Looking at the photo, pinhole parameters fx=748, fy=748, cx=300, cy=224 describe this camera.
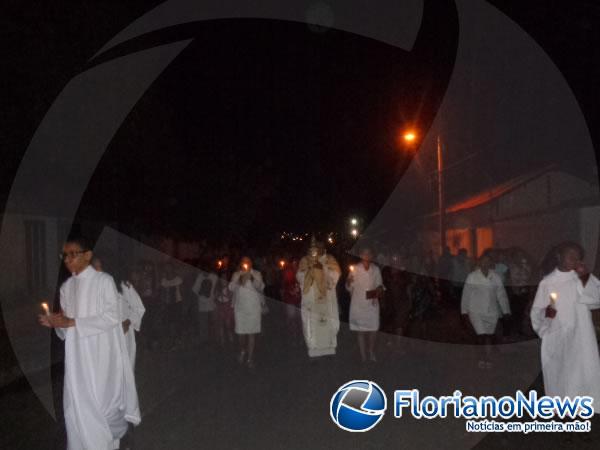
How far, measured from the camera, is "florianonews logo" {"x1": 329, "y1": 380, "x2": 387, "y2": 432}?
7.65m

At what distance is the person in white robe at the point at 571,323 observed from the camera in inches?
270

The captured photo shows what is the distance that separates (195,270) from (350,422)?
326 inches

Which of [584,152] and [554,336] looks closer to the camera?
[554,336]

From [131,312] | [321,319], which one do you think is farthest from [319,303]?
[131,312]

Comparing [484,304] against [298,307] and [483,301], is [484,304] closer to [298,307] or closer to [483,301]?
[483,301]

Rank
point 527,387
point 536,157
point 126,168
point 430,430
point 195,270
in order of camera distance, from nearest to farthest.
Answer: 1. point 430,430
2. point 527,387
3. point 126,168
4. point 195,270
5. point 536,157

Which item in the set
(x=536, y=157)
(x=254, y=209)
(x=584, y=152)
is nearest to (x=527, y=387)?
(x=584, y=152)

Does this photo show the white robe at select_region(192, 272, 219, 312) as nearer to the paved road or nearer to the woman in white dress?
the paved road

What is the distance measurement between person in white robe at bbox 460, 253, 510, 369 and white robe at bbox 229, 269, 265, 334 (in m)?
3.38

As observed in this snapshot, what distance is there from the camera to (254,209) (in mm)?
25234

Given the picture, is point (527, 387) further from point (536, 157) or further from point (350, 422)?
point (536, 157)

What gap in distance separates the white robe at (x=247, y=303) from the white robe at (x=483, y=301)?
3.42 m

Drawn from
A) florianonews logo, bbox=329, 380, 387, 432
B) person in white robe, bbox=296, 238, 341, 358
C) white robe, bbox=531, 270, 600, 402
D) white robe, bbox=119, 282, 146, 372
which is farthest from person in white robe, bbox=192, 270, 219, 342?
white robe, bbox=531, 270, 600, 402

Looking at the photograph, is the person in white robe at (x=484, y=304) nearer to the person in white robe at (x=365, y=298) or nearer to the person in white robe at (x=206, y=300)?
the person in white robe at (x=365, y=298)
